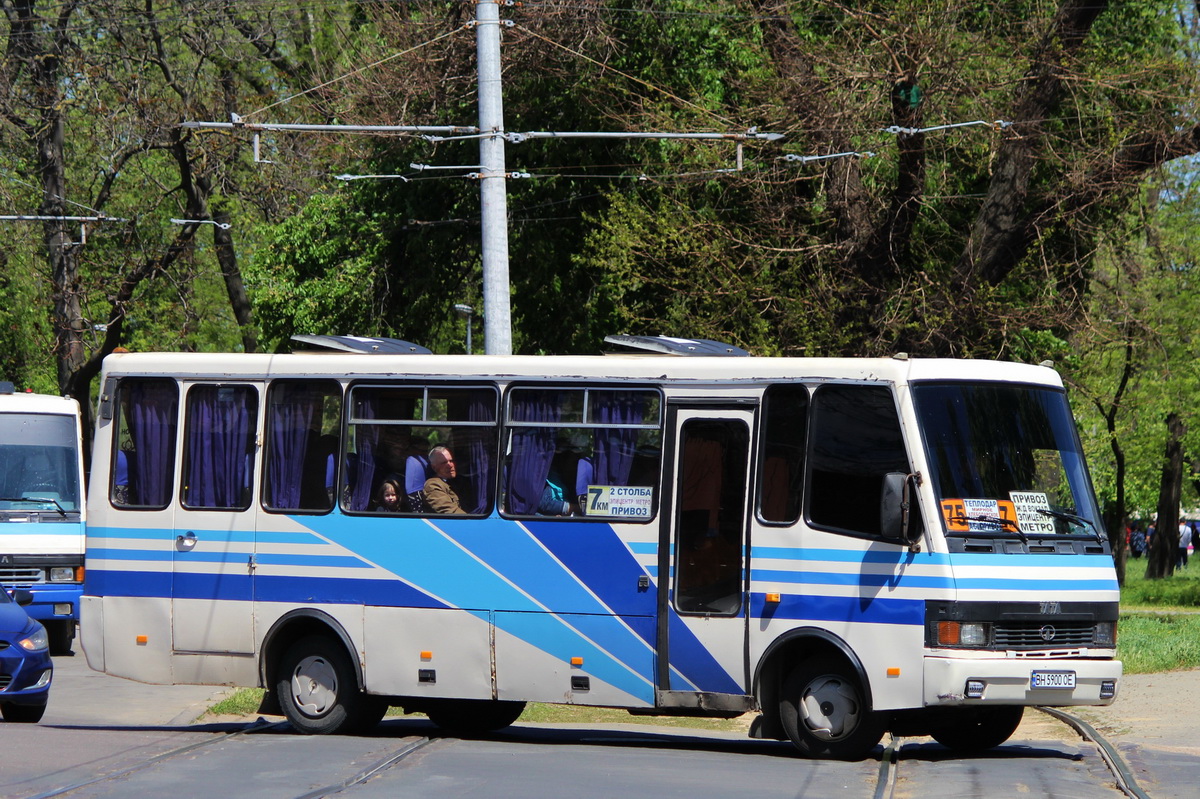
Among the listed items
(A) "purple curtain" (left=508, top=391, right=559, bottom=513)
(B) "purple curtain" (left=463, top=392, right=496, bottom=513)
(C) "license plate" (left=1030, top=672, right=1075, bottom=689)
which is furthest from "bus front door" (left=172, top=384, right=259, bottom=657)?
(C) "license plate" (left=1030, top=672, right=1075, bottom=689)

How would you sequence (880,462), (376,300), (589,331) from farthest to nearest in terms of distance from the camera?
(376,300) → (589,331) → (880,462)

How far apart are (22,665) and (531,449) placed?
15.1 ft

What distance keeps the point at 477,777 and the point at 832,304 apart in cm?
1374

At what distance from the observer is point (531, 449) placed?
12328 millimetres

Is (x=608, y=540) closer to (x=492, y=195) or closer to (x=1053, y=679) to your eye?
(x=1053, y=679)

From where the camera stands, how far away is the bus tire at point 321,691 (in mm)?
12578

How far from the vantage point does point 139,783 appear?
9836 mm

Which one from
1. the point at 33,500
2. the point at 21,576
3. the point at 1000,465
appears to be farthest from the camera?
the point at 33,500

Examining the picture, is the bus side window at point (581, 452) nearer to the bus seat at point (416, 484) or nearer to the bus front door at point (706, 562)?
the bus front door at point (706, 562)

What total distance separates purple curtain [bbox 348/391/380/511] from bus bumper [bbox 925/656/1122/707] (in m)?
4.44

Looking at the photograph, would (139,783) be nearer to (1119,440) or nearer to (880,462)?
(880,462)

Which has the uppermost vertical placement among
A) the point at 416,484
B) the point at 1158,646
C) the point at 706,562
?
the point at 416,484

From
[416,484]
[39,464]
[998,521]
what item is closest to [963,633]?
[998,521]

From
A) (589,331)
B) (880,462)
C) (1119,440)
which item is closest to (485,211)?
(880,462)
